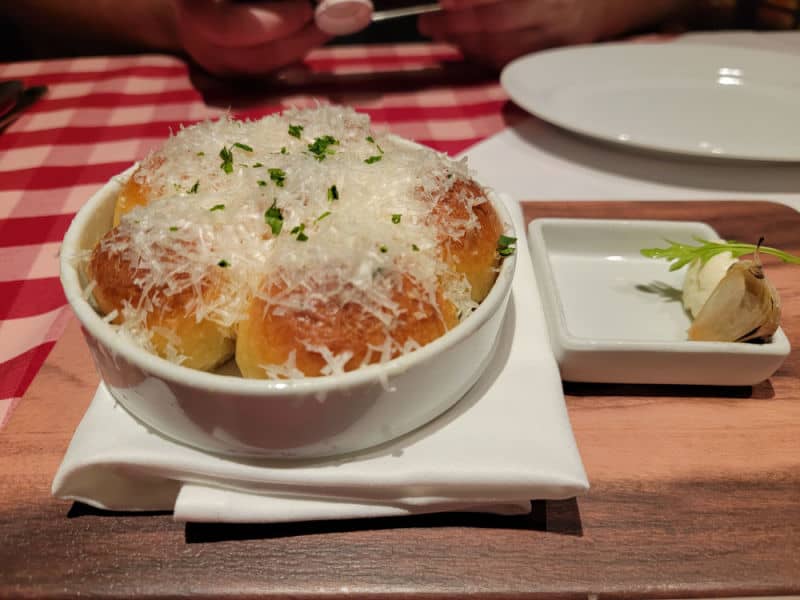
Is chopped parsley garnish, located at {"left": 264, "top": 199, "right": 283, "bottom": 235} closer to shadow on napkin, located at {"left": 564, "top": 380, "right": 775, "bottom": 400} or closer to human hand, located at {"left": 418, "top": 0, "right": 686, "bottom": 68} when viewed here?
shadow on napkin, located at {"left": 564, "top": 380, "right": 775, "bottom": 400}

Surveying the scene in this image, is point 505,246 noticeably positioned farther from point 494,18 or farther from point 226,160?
point 494,18

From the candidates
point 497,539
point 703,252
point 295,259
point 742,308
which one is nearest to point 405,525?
point 497,539

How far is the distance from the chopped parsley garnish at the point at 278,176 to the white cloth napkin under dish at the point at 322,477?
1.11 ft

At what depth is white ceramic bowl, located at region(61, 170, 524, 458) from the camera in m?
0.58

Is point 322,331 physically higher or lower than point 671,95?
higher

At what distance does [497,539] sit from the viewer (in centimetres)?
65

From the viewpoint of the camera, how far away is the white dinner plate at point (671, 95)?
4.61 feet

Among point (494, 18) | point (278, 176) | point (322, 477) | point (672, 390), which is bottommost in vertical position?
point (672, 390)

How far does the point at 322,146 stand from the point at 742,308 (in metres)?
0.64

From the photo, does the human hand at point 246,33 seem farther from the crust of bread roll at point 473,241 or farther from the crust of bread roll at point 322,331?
the crust of bread roll at point 322,331

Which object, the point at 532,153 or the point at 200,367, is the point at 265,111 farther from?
the point at 200,367

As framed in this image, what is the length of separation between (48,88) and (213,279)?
160 cm

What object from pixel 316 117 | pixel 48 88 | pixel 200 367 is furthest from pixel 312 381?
pixel 48 88

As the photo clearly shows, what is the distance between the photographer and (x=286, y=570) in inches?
24.2
